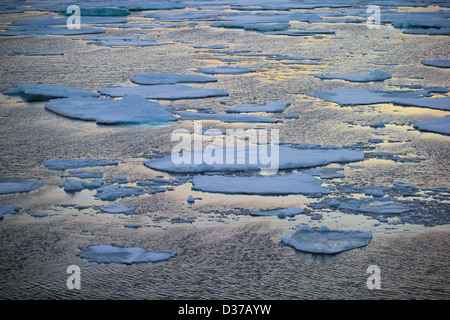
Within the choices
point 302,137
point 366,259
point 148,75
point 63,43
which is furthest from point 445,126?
point 63,43

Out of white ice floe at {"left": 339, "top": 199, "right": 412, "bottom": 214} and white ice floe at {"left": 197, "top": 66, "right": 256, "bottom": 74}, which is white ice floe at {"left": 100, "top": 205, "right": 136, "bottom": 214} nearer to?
white ice floe at {"left": 339, "top": 199, "right": 412, "bottom": 214}

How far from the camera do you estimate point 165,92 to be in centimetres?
791

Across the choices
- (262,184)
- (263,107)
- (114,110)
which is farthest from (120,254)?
(263,107)

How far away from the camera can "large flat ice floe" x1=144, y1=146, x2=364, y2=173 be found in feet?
16.0

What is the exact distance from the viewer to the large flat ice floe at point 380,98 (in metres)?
7.20

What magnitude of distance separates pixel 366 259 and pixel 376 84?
17.9ft

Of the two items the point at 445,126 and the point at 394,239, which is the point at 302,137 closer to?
the point at 445,126

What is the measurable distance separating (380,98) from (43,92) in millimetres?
4096

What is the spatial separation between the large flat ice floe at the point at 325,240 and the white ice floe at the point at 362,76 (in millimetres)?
5303

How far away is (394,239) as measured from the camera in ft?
12.0

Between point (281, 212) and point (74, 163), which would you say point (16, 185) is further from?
point (281, 212)

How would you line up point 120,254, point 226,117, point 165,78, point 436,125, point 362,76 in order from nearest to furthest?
point 120,254 < point 436,125 < point 226,117 < point 165,78 < point 362,76

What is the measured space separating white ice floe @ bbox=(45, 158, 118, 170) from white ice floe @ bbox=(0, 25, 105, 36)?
10.1 metres

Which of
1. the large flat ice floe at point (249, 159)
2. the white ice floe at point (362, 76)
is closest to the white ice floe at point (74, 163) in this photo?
the large flat ice floe at point (249, 159)
